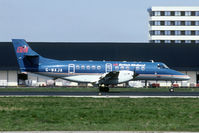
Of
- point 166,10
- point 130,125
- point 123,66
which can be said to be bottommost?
point 130,125

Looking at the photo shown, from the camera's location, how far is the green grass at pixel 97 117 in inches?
842

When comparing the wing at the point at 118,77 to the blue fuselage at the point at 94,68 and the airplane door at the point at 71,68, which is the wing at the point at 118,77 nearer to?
the blue fuselage at the point at 94,68

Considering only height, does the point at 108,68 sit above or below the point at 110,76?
above

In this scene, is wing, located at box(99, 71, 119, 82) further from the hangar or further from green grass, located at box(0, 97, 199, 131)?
the hangar

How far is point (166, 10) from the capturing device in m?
133

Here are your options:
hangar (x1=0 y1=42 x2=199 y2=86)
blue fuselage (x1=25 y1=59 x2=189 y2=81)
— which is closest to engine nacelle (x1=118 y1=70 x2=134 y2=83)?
blue fuselage (x1=25 y1=59 x2=189 y2=81)

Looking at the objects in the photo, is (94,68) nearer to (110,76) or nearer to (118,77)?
(110,76)

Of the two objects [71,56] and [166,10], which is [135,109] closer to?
[71,56]

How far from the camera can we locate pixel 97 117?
25766mm

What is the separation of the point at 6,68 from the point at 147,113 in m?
55.9

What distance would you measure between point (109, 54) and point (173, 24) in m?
57.4

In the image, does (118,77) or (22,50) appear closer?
(118,77)

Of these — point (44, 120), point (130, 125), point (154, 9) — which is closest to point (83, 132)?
point (130, 125)

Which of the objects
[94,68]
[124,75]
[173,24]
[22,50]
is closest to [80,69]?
[94,68]
